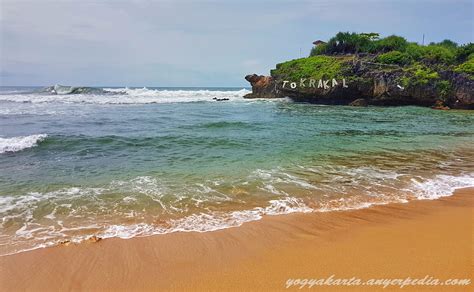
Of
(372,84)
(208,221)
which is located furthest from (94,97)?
(208,221)

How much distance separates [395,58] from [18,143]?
35.5m

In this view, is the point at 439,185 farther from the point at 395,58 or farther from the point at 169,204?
the point at 395,58

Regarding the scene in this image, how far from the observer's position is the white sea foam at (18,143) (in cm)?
1048

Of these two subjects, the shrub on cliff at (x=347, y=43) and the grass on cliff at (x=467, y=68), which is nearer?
the grass on cliff at (x=467, y=68)

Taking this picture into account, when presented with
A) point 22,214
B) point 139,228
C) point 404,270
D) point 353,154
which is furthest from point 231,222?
point 353,154

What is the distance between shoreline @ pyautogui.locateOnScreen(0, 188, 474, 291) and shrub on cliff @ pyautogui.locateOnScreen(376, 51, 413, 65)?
3364 cm

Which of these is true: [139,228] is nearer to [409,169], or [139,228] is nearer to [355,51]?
[409,169]

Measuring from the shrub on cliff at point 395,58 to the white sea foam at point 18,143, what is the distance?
3404cm

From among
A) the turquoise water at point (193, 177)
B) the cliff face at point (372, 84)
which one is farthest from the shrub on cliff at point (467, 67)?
the turquoise water at point (193, 177)

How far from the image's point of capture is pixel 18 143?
11.1m

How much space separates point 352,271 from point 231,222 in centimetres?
210

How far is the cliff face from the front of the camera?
3009 centimetres

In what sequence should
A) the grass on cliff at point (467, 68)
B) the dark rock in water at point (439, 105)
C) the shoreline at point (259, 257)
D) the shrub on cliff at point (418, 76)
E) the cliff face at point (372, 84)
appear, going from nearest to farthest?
the shoreline at point (259, 257) < the grass on cliff at point (467, 68) < the dark rock in water at point (439, 105) < the cliff face at point (372, 84) < the shrub on cliff at point (418, 76)

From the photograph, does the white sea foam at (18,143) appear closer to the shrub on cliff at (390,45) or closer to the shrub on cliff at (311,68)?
the shrub on cliff at (311,68)
